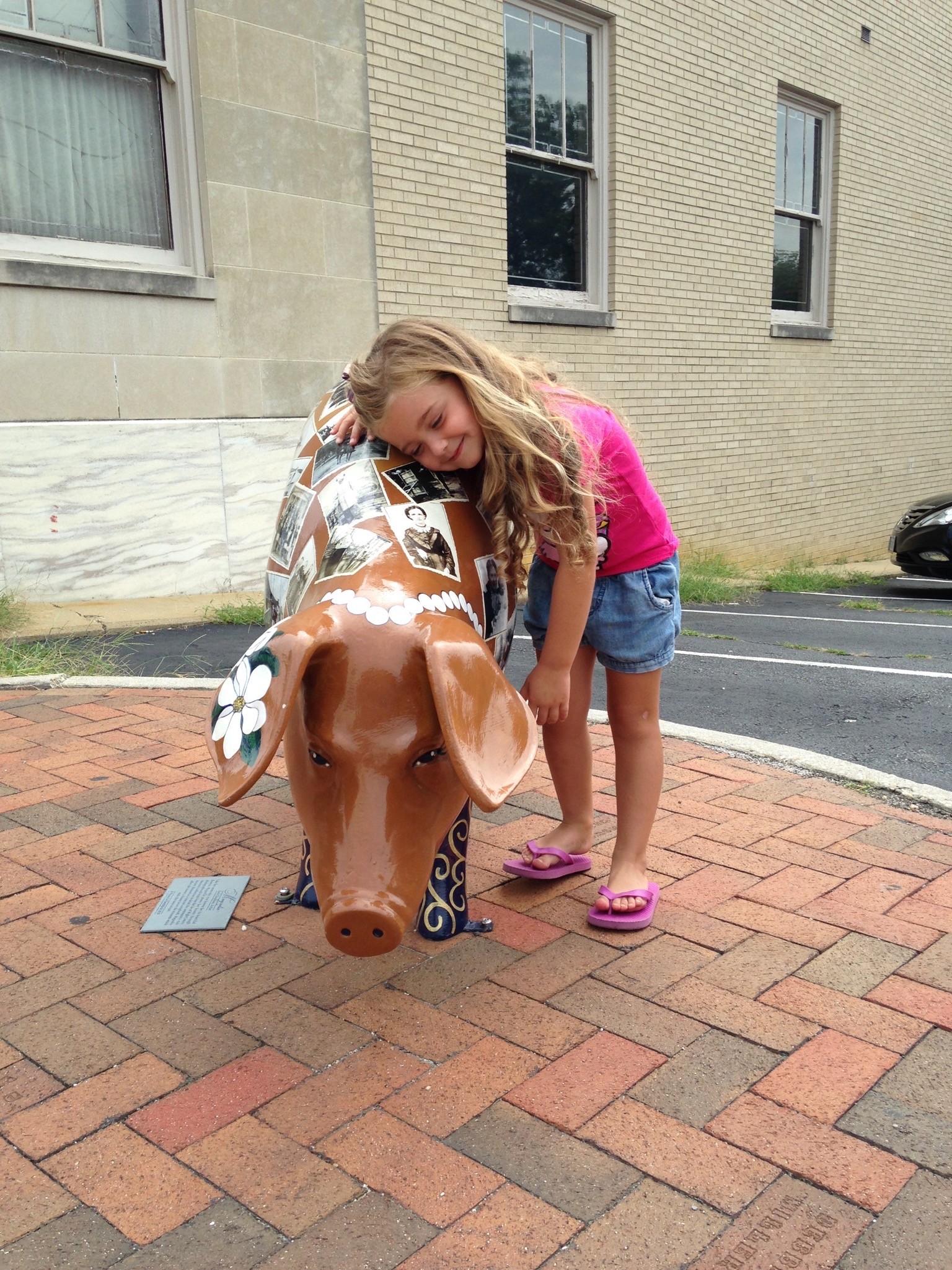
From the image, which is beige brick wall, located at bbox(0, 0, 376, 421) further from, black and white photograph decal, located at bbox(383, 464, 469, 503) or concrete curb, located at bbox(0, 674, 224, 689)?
black and white photograph decal, located at bbox(383, 464, 469, 503)

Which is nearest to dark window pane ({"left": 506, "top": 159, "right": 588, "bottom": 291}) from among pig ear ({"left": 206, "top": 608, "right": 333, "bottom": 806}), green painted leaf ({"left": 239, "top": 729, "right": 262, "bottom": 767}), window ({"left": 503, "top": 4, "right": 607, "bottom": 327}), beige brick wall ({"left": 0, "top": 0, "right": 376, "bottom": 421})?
window ({"left": 503, "top": 4, "right": 607, "bottom": 327})

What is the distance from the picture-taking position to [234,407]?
7.77 metres

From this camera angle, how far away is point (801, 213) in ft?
41.5

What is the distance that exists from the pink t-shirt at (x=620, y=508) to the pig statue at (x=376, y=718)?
18.7 inches

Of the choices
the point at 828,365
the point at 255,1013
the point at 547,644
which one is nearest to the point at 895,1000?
the point at 547,644

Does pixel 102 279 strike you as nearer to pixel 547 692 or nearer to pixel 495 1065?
pixel 547 692

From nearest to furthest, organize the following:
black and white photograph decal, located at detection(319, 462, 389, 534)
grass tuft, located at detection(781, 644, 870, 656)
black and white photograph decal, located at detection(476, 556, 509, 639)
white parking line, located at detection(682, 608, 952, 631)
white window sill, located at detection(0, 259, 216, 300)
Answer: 1. black and white photograph decal, located at detection(319, 462, 389, 534)
2. black and white photograph decal, located at detection(476, 556, 509, 639)
3. white window sill, located at detection(0, 259, 216, 300)
4. grass tuft, located at detection(781, 644, 870, 656)
5. white parking line, located at detection(682, 608, 952, 631)

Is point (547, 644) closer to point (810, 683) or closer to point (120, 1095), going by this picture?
point (120, 1095)

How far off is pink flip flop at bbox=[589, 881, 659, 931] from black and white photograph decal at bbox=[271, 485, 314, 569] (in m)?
1.28

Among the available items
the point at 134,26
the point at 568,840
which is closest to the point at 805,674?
the point at 568,840

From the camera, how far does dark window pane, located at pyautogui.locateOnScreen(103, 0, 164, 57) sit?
6.97m

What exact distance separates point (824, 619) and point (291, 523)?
270 inches

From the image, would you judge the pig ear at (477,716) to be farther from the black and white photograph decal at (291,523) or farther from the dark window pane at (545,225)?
the dark window pane at (545,225)

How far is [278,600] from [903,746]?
3016 mm
